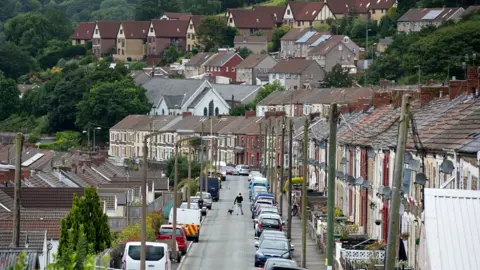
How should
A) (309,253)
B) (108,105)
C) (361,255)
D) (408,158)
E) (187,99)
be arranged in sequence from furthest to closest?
1. (187,99)
2. (108,105)
3. (309,253)
4. (361,255)
5. (408,158)

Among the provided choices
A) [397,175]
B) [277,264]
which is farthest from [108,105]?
[397,175]

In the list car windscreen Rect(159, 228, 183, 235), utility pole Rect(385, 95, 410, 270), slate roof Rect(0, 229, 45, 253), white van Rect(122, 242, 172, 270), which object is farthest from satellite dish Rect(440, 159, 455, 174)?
car windscreen Rect(159, 228, 183, 235)

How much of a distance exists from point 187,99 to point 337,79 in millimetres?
17888

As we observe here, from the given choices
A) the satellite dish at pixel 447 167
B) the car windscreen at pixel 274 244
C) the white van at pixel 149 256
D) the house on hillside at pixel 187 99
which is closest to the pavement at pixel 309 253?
the car windscreen at pixel 274 244

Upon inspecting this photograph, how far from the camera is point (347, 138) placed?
66.0m

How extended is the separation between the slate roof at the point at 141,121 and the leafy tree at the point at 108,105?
4.19 m

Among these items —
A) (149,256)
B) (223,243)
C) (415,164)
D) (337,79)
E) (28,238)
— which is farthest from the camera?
(337,79)

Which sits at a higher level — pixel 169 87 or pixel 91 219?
pixel 169 87

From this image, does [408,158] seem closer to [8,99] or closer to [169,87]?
[169,87]

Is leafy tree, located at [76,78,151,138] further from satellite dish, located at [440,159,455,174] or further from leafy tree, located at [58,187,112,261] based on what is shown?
satellite dish, located at [440,159,455,174]

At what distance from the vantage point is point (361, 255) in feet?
141

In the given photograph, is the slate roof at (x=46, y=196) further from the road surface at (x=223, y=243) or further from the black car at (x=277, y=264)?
the black car at (x=277, y=264)

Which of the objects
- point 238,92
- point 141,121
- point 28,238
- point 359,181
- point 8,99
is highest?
point 238,92

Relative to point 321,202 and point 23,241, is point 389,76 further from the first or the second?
point 23,241
